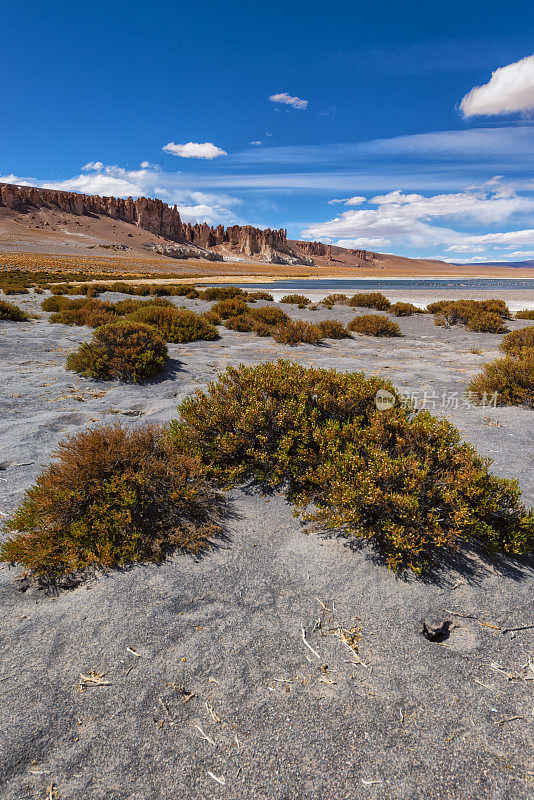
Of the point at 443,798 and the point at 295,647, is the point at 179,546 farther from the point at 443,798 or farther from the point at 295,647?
the point at 443,798

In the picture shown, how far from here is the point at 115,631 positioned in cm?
238

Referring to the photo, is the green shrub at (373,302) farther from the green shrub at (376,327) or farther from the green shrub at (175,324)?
the green shrub at (175,324)

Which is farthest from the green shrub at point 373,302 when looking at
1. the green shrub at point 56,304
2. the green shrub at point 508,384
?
the green shrub at point 508,384

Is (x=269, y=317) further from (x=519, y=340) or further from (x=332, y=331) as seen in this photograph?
(x=519, y=340)

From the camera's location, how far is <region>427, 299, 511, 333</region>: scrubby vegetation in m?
15.4

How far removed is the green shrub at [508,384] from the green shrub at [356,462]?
329cm

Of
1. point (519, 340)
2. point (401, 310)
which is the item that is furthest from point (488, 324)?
point (519, 340)

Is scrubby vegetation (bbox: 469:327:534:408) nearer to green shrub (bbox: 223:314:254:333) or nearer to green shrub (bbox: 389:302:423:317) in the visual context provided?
green shrub (bbox: 223:314:254:333)

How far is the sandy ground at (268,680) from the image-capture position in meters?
1.72

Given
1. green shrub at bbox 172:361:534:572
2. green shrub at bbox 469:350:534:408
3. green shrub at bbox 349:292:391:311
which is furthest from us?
green shrub at bbox 349:292:391:311

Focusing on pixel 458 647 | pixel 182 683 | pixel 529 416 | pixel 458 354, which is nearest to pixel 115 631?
pixel 182 683

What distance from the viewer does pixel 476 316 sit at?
16047mm

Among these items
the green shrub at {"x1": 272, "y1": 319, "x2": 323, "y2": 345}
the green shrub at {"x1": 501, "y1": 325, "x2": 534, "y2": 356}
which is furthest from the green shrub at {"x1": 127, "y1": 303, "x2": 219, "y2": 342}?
the green shrub at {"x1": 501, "y1": 325, "x2": 534, "y2": 356}

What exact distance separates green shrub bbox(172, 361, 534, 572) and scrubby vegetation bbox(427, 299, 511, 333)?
45.9ft
